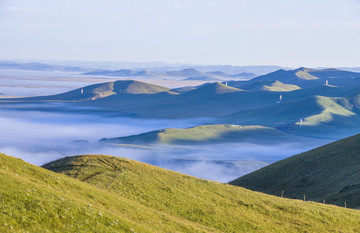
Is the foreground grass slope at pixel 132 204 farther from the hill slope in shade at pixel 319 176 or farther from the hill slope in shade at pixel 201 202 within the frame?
the hill slope in shade at pixel 319 176

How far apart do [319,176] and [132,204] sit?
72.2 metres

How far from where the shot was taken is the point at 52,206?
115 ft

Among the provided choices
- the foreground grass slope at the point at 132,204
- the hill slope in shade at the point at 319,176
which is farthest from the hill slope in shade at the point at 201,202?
the hill slope in shade at the point at 319,176

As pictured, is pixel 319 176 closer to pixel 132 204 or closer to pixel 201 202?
pixel 201 202

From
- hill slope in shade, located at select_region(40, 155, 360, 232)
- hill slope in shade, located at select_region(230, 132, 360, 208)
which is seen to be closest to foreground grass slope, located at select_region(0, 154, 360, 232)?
hill slope in shade, located at select_region(40, 155, 360, 232)

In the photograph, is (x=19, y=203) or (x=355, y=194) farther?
(x=355, y=194)

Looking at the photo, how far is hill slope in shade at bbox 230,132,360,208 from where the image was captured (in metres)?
93.0

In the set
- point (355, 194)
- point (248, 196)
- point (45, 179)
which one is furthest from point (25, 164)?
point (355, 194)

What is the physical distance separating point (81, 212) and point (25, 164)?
54.1 ft

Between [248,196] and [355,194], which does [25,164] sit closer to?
[248,196]

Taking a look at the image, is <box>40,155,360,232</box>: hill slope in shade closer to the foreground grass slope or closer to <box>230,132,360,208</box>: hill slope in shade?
the foreground grass slope

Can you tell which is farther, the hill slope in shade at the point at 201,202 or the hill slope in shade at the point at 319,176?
the hill slope in shade at the point at 319,176

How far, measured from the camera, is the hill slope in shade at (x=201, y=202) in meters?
51.2

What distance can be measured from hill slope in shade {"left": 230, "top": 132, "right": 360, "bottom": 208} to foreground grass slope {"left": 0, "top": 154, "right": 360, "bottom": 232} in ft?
92.6
